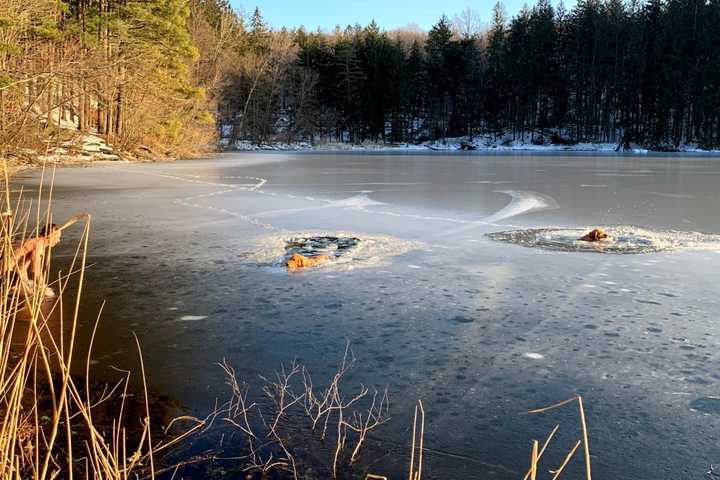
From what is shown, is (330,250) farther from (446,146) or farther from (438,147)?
(446,146)

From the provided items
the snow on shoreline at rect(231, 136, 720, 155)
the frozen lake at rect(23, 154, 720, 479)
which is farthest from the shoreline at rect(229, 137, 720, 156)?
the frozen lake at rect(23, 154, 720, 479)

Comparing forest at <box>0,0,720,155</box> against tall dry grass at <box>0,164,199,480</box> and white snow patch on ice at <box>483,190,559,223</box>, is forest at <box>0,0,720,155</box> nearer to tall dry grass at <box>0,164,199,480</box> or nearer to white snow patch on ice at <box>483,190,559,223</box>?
white snow patch on ice at <box>483,190,559,223</box>

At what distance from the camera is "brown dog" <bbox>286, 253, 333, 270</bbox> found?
6561 mm

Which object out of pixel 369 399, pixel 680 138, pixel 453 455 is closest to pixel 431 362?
pixel 369 399

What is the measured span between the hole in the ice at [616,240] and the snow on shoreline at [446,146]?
→ 49094mm

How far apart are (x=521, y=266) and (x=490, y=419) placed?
3.77 meters

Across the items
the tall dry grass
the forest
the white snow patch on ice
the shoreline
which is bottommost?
the tall dry grass

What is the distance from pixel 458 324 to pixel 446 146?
6270cm

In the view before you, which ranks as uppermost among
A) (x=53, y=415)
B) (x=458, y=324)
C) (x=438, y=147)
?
(x=438, y=147)

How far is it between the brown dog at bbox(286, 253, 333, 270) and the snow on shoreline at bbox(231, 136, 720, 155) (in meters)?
51.0

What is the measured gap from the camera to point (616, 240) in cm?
813

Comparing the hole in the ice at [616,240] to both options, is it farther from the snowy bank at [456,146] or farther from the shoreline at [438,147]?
the snowy bank at [456,146]

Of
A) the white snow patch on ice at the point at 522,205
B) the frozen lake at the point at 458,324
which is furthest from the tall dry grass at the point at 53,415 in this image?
the white snow patch on ice at the point at 522,205

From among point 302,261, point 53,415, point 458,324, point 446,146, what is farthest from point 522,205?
point 446,146
